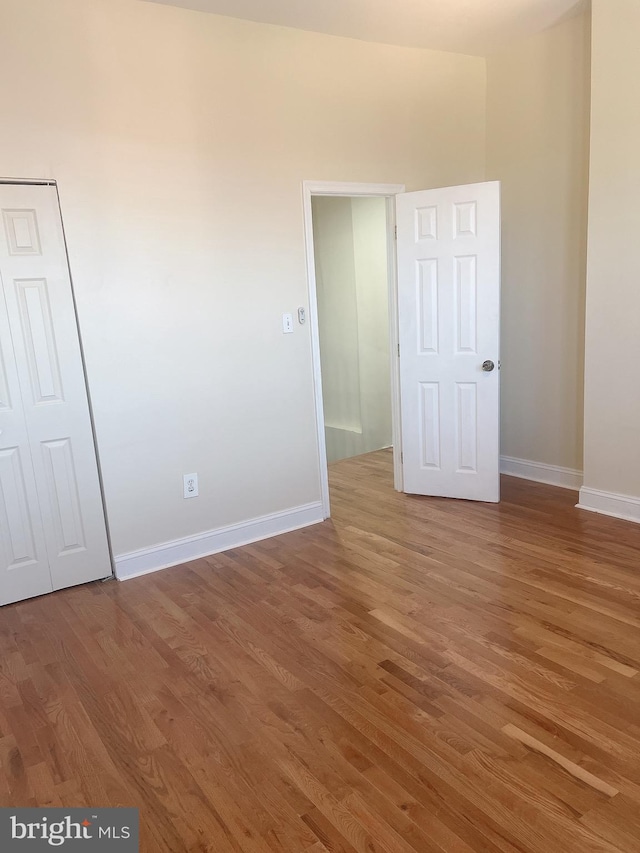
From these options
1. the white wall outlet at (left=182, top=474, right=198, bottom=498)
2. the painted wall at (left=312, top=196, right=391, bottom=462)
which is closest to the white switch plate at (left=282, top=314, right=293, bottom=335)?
the white wall outlet at (left=182, top=474, right=198, bottom=498)

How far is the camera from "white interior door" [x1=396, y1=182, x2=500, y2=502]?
397 cm

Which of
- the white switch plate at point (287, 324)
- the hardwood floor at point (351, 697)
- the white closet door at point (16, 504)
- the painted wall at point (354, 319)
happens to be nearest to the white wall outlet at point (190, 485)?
the hardwood floor at point (351, 697)

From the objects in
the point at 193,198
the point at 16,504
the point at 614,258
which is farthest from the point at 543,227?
the point at 16,504

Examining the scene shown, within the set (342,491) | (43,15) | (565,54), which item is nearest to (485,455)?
(342,491)

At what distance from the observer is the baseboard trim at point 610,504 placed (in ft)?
12.3

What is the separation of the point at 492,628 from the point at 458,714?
60 cm

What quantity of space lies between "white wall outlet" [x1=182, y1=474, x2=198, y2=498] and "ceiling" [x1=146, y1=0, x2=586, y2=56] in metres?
2.47

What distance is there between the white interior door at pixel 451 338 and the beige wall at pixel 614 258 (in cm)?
57

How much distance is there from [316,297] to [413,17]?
66.7 inches

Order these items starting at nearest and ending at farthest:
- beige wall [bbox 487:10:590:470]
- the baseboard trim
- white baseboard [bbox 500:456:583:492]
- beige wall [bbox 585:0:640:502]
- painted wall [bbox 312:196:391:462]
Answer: beige wall [bbox 585:0:640:502] → the baseboard trim → beige wall [bbox 487:10:590:470] → white baseboard [bbox 500:456:583:492] → painted wall [bbox 312:196:391:462]

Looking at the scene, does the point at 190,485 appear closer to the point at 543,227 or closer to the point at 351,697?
the point at 351,697

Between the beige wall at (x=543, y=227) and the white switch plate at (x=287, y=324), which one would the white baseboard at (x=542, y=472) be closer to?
the beige wall at (x=543, y=227)

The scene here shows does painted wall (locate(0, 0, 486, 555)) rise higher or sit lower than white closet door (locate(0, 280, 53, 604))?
higher

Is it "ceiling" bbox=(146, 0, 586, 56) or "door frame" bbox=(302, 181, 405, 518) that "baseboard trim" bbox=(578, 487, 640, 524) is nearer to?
"door frame" bbox=(302, 181, 405, 518)
